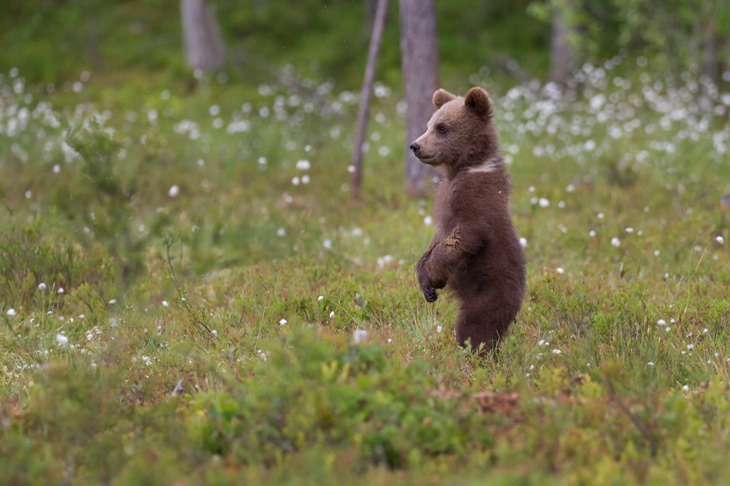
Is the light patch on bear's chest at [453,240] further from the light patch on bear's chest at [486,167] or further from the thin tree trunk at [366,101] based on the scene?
the thin tree trunk at [366,101]

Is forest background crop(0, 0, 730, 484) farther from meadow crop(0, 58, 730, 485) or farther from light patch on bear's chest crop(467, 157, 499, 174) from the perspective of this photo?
light patch on bear's chest crop(467, 157, 499, 174)

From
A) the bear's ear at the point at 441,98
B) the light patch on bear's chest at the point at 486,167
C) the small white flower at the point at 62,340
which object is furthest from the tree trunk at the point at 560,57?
the small white flower at the point at 62,340

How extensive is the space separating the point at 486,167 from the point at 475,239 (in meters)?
0.66

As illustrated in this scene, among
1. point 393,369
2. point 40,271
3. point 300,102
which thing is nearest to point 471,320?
point 393,369

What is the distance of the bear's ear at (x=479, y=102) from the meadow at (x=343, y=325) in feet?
5.19

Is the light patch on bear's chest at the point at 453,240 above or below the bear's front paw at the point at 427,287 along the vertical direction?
above

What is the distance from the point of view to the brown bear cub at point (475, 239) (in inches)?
215

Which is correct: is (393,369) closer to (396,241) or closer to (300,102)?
(396,241)

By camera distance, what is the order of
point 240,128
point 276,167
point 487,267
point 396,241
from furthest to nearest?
point 240,128, point 276,167, point 396,241, point 487,267

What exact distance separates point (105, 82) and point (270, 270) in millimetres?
13749

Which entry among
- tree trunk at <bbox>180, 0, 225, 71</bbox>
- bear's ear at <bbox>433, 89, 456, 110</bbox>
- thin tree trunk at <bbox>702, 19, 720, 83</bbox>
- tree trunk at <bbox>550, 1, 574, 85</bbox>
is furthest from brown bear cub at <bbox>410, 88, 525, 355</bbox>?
tree trunk at <bbox>180, 0, 225, 71</bbox>

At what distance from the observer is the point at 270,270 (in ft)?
25.3

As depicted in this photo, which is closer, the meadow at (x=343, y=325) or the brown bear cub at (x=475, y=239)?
the meadow at (x=343, y=325)

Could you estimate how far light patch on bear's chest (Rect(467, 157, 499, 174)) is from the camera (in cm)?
576
